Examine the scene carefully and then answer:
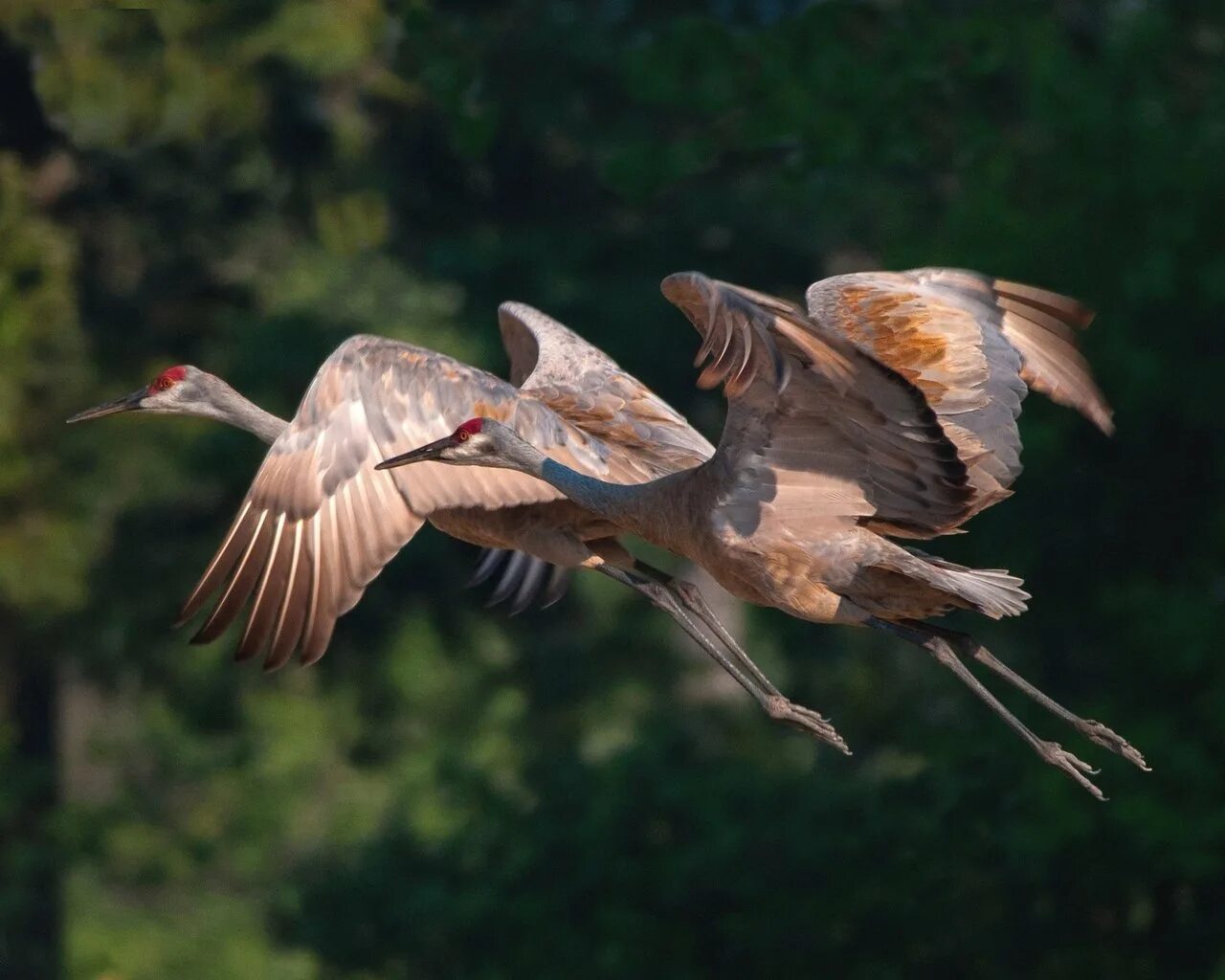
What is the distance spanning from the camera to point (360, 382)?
8422 mm

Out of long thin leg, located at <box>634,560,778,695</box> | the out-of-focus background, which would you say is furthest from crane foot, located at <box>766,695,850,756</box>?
the out-of-focus background

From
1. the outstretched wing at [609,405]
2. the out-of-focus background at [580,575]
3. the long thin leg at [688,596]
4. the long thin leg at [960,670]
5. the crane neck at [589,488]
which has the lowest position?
the out-of-focus background at [580,575]

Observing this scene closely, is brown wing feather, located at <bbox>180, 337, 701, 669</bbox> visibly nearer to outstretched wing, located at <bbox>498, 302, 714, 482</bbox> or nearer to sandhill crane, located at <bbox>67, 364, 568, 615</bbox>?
outstretched wing, located at <bbox>498, 302, 714, 482</bbox>

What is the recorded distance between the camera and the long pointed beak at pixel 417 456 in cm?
794

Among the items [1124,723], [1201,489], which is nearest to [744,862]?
[1124,723]

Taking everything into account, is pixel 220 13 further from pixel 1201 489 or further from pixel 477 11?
pixel 1201 489

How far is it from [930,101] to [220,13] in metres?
5.15

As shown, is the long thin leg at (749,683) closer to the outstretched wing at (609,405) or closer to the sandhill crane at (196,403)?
the outstretched wing at (609,405)

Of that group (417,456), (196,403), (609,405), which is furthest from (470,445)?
(196,403)

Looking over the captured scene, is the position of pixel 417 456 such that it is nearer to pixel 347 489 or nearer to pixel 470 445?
pixel 470 445

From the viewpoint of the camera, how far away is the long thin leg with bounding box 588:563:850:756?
8352mm

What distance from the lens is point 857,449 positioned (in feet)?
24.1

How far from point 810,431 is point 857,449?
17cm

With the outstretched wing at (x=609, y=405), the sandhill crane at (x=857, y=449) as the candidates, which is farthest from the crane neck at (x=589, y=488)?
the outstretched wing at (x=609, y=405)
